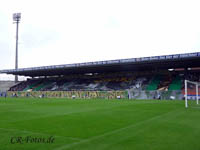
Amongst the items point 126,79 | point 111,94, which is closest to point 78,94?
point 111,94

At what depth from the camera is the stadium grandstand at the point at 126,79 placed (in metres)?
38.4

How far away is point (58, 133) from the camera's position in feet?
26.7

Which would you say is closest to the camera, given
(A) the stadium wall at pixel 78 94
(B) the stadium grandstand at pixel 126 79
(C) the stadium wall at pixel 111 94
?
(C) the stadium wall at pixel 111 94

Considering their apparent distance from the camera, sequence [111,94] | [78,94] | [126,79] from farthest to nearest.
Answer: [126,79], [78,94], [111,94]

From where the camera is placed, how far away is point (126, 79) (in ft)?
163

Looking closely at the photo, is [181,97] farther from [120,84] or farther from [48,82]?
[48,82]

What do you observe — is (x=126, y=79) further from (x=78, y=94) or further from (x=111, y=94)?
(x=78, y=94)

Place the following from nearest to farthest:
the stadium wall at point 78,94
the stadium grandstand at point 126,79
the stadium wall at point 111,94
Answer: the stadium wall at point 111,94 < the stadium grandstand at point 126,79 < the stadium wall at point 78,94

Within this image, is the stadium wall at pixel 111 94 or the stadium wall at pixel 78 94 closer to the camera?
the stadium wall at pixel 111 94

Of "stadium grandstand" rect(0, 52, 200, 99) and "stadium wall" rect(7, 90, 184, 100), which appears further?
"stadium grandstand" rect(0, 52, 200, 99)

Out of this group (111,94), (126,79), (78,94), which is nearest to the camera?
(111,94)

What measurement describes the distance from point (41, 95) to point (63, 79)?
10233 mm

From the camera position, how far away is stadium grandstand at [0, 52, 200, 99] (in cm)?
3838

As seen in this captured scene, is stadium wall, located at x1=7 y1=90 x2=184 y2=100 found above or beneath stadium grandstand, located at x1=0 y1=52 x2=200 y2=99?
beneath
